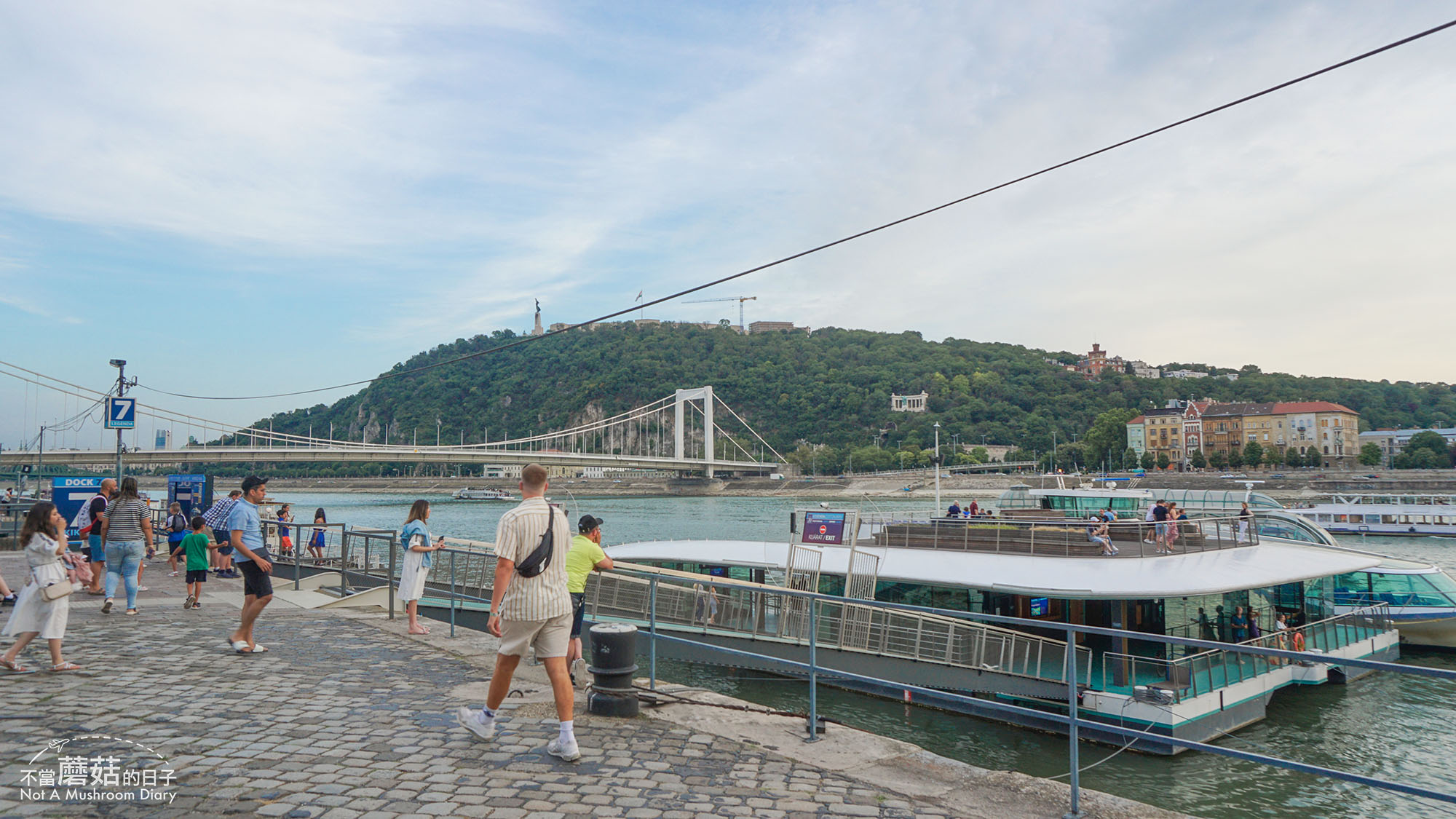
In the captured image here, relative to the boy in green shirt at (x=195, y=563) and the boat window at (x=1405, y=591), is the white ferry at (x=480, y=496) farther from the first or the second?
the boy in green shirt at (x=195, y=563)

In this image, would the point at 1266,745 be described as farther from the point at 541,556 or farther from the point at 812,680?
the point at 541,556

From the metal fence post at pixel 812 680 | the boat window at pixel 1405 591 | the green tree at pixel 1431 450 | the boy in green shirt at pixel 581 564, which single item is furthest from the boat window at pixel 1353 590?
the green tree at pixel 1431 450

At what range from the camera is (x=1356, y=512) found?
4869cm

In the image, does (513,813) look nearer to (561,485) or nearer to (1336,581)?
(1336,581)

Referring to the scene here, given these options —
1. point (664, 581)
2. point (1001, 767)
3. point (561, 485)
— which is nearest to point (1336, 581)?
point (1001, 767)

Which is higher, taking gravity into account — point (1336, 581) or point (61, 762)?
point (61, 762)

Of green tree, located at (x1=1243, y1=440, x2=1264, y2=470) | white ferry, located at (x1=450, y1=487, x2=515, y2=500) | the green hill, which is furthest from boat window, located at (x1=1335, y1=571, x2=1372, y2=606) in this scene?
green tree, located at (x1=1243, y1=440, x2=1264, y2=470)

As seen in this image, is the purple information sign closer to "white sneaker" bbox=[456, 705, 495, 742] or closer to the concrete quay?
the concrete quay

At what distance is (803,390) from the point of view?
140500mm

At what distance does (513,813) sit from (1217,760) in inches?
474

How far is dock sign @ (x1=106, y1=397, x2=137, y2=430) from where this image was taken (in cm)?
1664

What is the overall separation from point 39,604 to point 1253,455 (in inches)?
4825

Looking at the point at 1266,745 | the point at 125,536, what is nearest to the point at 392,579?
the point at 125,536

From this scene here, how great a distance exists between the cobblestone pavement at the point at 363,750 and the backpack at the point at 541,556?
106 centimetres
